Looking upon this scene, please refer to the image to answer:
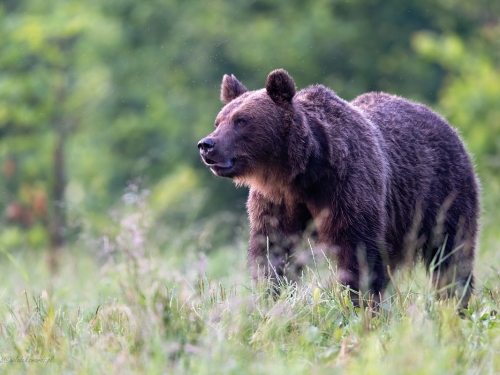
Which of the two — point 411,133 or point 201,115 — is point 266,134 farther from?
point 201,115

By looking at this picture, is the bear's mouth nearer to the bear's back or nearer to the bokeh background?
the bear's back

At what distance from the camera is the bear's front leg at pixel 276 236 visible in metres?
5.79

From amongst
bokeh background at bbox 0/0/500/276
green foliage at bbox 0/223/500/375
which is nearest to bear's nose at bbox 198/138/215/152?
green foliage at bbox 0/223/500/375

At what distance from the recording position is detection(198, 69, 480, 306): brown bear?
18.4 feet

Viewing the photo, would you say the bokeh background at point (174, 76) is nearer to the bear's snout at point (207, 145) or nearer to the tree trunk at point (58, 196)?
the tree trunk at point (58, 196)

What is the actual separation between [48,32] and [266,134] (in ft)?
30.8

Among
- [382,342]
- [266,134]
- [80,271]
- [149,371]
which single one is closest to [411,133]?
[266,134]

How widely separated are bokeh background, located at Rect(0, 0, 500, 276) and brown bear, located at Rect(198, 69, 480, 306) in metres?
8.76

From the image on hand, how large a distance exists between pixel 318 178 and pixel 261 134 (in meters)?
0.52

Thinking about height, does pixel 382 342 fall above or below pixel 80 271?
above

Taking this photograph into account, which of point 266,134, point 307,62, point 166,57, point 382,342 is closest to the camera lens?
point 382,342

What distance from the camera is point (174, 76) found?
20.3m

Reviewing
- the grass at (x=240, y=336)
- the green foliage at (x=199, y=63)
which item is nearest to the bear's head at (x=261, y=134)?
the grass at (x=240, y=336)

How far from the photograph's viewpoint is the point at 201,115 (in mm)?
18875
